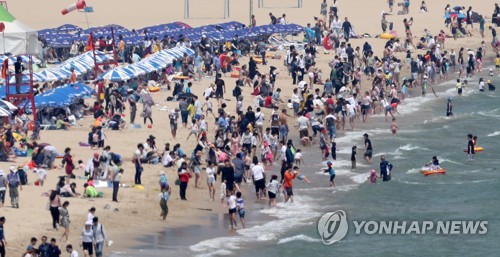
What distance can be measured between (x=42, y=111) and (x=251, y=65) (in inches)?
482

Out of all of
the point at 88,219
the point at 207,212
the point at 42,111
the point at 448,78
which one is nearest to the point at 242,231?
the point at 207,212

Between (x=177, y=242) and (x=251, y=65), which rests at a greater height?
(x=251, y=65)

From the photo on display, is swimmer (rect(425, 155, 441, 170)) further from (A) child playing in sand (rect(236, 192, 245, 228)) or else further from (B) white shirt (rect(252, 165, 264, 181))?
(A) child playing in sand (rect(236, 192, 245, 228))

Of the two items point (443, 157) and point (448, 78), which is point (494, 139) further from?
point (448, 78)

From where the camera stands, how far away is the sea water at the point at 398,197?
3522 cm

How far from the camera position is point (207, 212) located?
37969 mm

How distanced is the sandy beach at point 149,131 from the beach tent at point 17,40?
3230mm

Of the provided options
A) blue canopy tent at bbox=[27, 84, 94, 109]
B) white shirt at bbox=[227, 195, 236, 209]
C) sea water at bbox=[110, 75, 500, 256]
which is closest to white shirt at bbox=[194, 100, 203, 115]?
blue canopy tent at bbox=[27, 84, 94, 109]

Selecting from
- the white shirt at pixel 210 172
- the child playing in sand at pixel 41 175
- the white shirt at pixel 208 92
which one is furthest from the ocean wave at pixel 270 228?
the white shirt at pixel 208 92

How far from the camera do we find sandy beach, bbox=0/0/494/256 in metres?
34.8

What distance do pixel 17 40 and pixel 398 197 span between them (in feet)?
48.3

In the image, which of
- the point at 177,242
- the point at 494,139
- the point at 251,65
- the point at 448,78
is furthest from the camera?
the point at 448,78

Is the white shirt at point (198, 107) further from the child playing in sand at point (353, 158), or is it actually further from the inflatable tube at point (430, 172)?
the inflatable tube at point (430, 172)

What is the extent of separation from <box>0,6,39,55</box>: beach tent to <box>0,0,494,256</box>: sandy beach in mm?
3230
